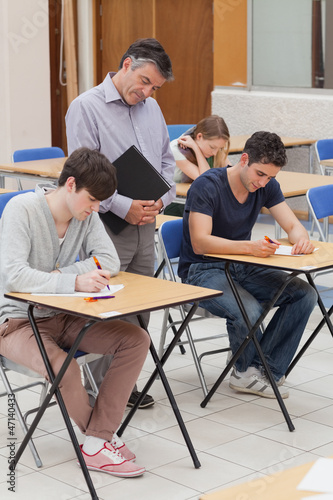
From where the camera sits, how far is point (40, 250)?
9.50 feet

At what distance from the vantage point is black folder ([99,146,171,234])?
127 inches

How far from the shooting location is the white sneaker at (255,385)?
11.9ft

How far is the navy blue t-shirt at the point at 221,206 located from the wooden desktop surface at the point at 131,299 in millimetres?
666

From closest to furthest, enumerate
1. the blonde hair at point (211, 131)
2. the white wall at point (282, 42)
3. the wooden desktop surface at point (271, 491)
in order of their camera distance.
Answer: the wooden desktop surface at point (271, 491) → the blonde hair at point (211, 131) → the white wall at point (282, 42)

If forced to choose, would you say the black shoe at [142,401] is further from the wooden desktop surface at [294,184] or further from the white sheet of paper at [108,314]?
the wooden desktop surface at [294,184]

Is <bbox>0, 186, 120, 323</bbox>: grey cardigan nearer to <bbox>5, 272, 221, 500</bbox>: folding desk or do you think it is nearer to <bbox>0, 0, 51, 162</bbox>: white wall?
<bbox>5, 272, 221, 500</bbox>: folding desk

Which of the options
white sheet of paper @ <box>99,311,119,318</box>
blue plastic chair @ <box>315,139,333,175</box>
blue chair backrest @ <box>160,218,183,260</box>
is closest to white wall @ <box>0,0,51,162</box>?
blue plastic chair @ <box>315,139,333,175</box>

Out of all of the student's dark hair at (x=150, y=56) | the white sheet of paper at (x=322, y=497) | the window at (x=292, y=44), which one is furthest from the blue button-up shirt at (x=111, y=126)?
the window at (x=292, y=44)

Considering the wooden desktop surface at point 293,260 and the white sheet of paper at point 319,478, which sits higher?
the white sheet of paper at point 319,478

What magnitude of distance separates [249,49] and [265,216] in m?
1.62

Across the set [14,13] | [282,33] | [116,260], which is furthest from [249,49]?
[116,260]

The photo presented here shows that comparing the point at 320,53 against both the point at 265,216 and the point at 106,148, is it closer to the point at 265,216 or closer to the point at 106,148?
the point at 265,216

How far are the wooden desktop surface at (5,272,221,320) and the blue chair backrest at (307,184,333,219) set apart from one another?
1.67 meters

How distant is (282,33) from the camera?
25.1 feet
